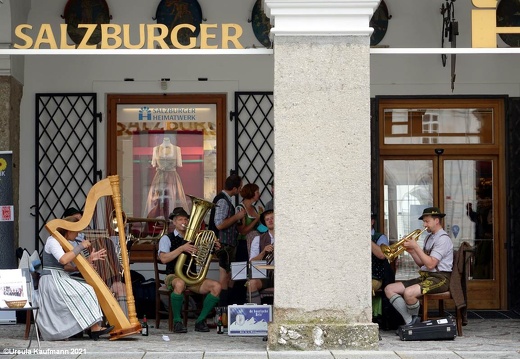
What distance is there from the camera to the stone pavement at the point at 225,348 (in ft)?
29.6

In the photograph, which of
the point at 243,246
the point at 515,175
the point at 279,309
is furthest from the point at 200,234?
the point at 515,175

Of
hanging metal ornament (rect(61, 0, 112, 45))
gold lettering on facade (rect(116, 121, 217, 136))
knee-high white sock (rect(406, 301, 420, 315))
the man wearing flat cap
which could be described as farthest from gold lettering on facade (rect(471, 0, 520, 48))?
hanging metal ornament (rect(61, 0, 112, 45))

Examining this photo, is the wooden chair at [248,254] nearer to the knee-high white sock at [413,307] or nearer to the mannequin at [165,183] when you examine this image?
the knee-high white sock at [413,307]

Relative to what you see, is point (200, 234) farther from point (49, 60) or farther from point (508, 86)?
point (508, 86)

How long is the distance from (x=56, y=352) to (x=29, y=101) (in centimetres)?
443

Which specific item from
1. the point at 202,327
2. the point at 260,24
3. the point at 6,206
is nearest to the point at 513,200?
the point at 260,24

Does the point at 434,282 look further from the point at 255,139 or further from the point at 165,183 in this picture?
the point at 165,183

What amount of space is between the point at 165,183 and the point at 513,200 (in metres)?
4.39

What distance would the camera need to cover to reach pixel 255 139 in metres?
12.8

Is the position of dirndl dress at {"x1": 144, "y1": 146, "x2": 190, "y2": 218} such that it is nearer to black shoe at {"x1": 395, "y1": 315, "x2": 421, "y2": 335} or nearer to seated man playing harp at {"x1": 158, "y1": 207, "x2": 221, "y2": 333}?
seated man playing harp at {"x1": 158, "y1": 207, "x2": 221, "y2": 333}

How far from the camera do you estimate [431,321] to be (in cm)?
1001

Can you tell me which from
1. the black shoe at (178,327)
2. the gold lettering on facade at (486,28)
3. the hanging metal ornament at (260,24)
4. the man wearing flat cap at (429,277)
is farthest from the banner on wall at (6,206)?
the gold lettering on facade at (486,28)

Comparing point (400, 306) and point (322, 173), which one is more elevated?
point (322, 173)

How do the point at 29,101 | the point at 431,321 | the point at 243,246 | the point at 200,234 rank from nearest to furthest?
the point at 431,321 < the point at 200,234 < the point at 243,246 < the point at 29,101
